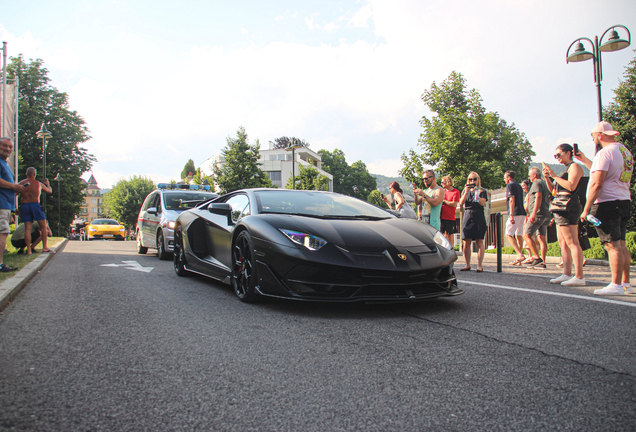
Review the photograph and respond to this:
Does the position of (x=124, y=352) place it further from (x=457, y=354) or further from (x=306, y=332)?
(x=457, y=354)

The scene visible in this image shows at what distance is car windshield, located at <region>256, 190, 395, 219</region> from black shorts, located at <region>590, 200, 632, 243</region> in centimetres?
228

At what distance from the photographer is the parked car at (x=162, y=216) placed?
10141 millimetres

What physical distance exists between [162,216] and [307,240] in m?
7.03

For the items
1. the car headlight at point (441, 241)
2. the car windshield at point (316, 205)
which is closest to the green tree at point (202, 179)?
the car windshield at point (316, 205)

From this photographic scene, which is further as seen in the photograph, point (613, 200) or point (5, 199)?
point (5, 199)

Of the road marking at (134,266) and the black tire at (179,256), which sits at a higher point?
the black tire at (179,256)

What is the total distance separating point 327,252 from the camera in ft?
13.1

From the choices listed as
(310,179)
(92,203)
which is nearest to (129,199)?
(310,179)

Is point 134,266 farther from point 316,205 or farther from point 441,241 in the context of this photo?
point 441,241

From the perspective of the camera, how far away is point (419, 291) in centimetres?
411

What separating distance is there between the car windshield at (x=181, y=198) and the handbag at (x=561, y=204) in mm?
7173

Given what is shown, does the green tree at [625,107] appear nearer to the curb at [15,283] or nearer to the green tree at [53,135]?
the curb at [15,283]

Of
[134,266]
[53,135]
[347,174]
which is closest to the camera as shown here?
[134,266]

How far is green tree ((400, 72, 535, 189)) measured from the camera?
1390 inches
